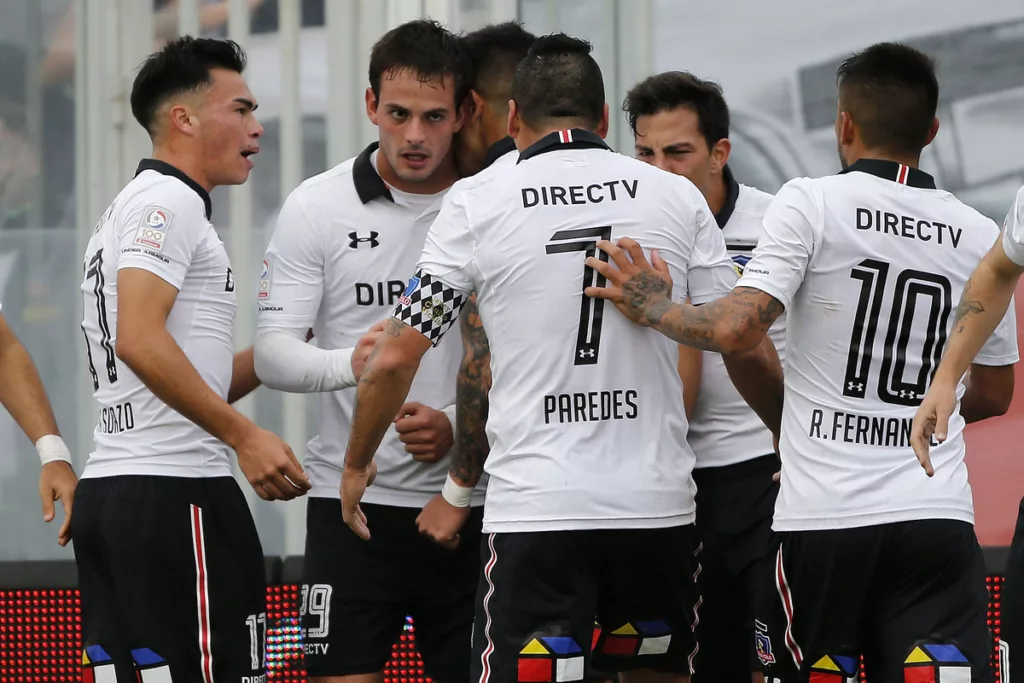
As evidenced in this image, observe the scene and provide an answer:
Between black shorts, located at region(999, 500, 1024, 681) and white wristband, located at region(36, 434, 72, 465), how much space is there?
7.54ft

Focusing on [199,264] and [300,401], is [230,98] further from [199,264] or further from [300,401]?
[300,401]

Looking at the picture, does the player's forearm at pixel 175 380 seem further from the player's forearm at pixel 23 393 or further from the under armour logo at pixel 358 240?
the under armour logo at pixel 358 240

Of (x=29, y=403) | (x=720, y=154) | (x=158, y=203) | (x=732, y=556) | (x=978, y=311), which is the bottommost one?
(x=732, y=556)

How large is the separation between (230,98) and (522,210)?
3.73 feet

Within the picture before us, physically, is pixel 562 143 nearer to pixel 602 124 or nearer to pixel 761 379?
pixel 602 124

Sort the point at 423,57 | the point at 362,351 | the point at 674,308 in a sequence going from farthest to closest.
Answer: the point at 423,57, the point at 362,351, the point at 674,308

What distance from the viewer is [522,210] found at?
3084mm

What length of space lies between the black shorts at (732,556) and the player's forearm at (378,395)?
1.07 m

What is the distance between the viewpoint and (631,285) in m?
3.00

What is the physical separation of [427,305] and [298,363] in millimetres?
628

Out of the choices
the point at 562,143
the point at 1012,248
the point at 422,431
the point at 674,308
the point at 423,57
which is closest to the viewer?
the point at 1012,248

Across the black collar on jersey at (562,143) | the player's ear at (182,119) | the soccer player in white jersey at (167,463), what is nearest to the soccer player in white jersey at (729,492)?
the black collar on jersey at (562,143)

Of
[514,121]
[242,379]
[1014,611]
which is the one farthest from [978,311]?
[242,379]

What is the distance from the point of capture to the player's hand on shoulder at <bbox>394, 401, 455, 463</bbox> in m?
3.57
